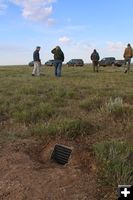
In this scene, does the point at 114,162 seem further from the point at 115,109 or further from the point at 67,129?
the point at 115,109

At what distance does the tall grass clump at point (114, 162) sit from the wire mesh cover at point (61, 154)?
584 mm

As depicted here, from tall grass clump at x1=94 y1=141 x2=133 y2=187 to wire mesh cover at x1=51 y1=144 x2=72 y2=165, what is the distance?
23.0 inches

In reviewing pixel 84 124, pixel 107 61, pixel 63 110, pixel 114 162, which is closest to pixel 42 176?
pixel 114 162

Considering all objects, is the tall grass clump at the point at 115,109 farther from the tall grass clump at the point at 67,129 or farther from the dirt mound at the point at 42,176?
the dirt mound at the point at 42,176

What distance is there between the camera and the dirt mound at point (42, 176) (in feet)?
19.1

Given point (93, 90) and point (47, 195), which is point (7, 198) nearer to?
point (47, 195)

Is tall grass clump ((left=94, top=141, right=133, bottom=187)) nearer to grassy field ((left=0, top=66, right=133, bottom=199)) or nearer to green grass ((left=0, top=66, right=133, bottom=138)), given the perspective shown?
grassy field ((left=0, top=66, right=133, bottom=199))

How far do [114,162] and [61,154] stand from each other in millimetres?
1356

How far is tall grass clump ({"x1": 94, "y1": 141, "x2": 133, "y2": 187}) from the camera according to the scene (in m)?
5.70

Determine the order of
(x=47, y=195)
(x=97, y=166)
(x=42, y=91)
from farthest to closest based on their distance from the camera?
(x=42, y=91) < (x=97, y=166) < (x=47, y=195)

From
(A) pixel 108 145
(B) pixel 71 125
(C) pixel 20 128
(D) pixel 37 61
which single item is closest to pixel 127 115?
(B) pixel 71 125

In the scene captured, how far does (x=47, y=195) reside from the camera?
19.0ft

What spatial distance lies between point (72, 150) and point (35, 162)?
24.5 inches

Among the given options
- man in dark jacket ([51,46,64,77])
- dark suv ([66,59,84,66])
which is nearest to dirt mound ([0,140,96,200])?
man in dark jacket ([51,46,64,77])
